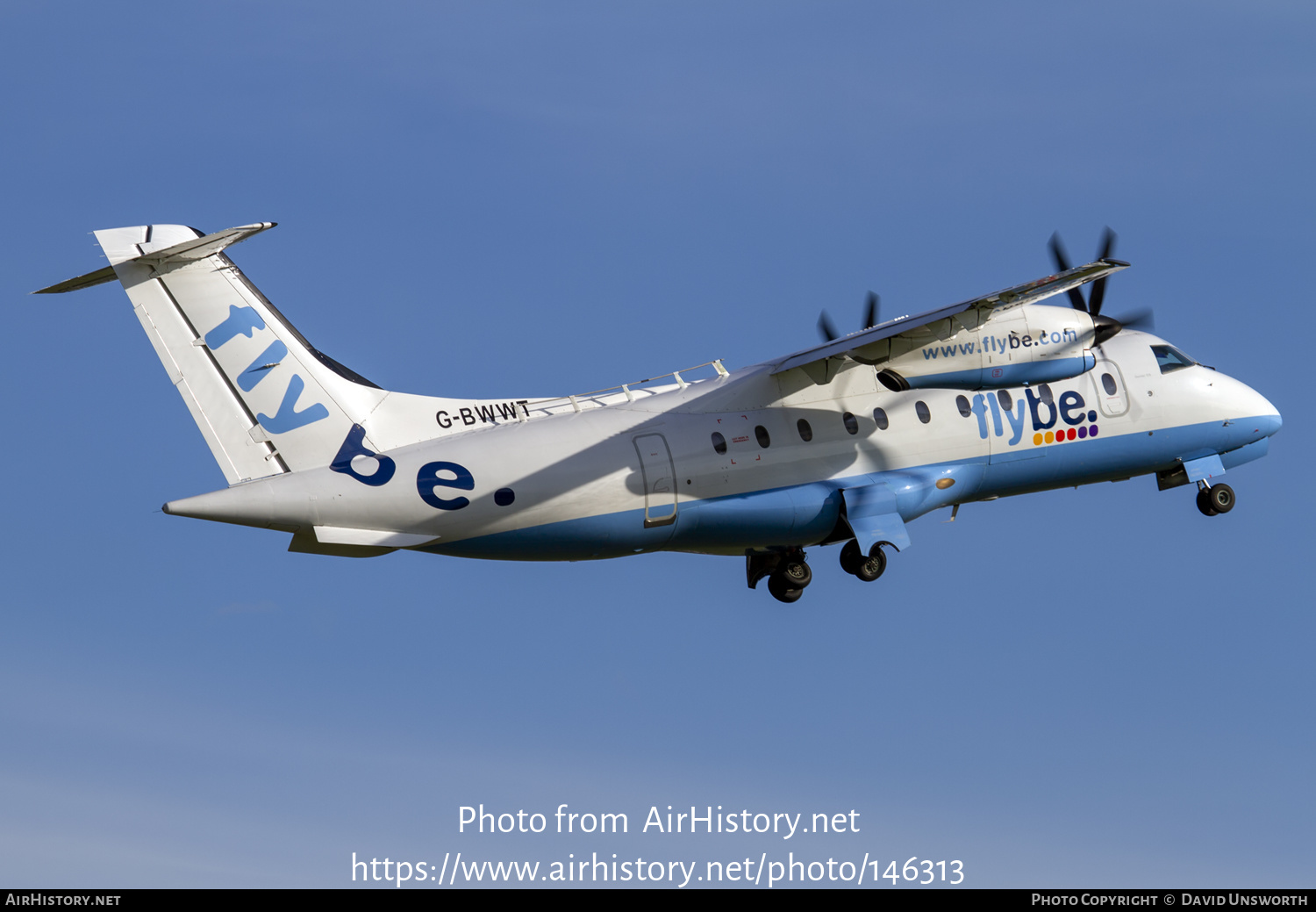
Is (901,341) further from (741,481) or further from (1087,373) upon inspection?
(1087,373)

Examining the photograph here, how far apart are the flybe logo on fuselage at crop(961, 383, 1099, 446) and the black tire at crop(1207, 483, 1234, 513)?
2.85 meters

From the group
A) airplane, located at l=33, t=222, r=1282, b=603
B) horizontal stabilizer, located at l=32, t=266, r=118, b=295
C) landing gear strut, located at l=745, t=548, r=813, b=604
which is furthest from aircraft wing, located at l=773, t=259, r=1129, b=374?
horizontal stabilizer, located at l=32, t=266, r=118, b=295

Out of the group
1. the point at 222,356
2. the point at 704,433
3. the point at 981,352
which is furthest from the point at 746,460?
the point at 222,356

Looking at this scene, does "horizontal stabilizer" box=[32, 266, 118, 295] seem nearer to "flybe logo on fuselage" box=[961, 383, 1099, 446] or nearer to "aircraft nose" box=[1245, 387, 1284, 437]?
"flybe logo on fuselage" box=[961, 383, 1099, 446]

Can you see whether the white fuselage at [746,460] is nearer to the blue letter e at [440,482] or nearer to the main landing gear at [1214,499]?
the blue letter e at [440,482]

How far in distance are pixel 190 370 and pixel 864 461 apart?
9.80 meters

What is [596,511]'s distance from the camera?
22359mm

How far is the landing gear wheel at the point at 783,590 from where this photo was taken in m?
26.0

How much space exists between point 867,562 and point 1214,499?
7241 millimetres

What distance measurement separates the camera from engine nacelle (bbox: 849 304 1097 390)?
23.4 m

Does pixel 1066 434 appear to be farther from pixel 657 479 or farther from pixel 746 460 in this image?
pixel 657 479

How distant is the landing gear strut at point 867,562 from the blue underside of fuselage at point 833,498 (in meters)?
0.48

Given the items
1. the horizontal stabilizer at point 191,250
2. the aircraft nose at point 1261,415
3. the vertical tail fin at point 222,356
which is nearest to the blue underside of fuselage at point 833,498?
the aircraft nose at point 1261,415

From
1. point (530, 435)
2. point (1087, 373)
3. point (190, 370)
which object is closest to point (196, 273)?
point (190, 370)
